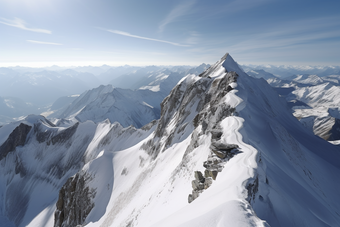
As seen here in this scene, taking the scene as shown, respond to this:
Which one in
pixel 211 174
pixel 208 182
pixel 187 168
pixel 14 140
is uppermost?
pixel 211 174

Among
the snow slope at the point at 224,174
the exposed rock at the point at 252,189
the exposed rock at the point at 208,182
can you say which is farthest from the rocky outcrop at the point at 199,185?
the exposed rock at the point at 252,189

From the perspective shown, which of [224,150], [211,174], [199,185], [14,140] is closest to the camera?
[211,174]

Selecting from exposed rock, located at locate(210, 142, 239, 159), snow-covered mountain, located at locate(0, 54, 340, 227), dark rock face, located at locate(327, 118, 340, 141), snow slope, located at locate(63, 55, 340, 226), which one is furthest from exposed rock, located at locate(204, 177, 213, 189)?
dark rock face, located at locate(327, 118, 340, 141)

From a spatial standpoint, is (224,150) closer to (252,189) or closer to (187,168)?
(252,189)

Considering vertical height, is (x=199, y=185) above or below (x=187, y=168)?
above

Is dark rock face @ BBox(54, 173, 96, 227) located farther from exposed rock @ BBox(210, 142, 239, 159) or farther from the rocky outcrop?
exposed rock @ BBox(210, 142, 239, 159)

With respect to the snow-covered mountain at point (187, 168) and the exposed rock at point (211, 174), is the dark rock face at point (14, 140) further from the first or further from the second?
the exposed rock at point (211, 174)

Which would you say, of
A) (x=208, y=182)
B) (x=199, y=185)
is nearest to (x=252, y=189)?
(x=208, y=182)
